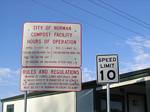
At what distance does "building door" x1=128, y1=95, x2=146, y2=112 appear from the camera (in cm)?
1855

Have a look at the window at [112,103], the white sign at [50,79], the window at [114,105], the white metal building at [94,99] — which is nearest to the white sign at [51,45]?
the white sign at [50,79]

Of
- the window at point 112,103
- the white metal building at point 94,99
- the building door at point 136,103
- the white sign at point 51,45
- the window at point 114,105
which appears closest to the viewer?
the white sign at point 51,45

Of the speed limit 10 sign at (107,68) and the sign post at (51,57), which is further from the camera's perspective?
the sign post at (51,57)

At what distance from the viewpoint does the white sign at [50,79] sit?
9.76 meters

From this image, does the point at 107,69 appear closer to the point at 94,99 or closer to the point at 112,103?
the point at 94,99

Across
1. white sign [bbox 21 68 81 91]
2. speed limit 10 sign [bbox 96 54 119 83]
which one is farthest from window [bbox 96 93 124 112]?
speed limit 10 sign [bbox 96 54 119 83]

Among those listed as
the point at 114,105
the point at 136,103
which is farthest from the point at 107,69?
the point at 136,103

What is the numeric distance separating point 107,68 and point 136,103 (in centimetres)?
1025

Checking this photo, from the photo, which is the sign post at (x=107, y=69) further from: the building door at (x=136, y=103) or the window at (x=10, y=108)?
the window at (x=10, y=108)

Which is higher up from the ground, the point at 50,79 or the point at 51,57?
the point at 51,57

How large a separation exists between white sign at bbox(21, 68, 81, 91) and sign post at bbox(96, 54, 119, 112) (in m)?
0.99

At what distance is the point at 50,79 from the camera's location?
32.2 feet

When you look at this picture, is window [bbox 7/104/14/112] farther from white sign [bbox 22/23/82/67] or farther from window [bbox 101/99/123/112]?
white sign [bbox 22/23/82/67]

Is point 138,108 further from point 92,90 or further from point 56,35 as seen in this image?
point 56,35
